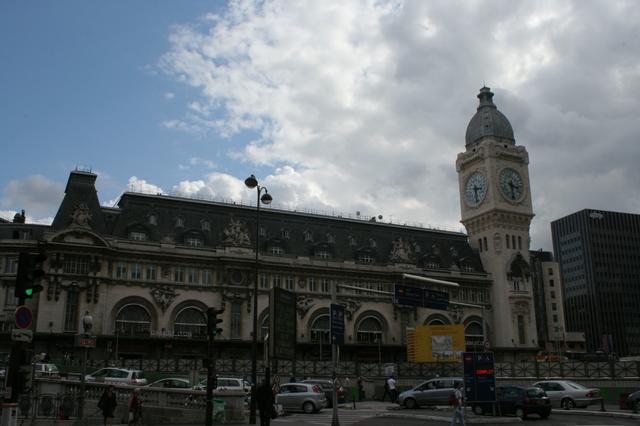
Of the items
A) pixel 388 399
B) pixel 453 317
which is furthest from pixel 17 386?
pixel 453 317

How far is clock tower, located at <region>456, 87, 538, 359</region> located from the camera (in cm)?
9388

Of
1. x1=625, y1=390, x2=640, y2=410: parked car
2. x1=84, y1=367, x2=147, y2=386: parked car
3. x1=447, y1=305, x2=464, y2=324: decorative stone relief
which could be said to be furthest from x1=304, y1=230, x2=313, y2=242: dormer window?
x1=625, y1=390, x2=640, y2=410: parked car

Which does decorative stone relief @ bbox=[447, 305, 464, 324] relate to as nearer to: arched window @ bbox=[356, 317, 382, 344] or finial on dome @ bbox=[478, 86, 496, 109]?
arched window @ bbox=[356, 317, 382, 344]

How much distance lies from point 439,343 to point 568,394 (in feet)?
100

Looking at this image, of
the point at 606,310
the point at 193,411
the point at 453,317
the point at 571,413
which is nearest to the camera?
the point at 193,411

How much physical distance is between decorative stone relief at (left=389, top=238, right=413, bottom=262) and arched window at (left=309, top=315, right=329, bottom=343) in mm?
14249

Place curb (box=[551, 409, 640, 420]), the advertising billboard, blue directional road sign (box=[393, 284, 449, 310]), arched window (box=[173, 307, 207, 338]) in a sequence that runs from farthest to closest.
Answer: arched window (box=[173, 307, 207, 338]) < the advertising billboard < blue directional road sign (box=[393, 284, 449, 310]) < curb (box=[551, 409, 640, 420])

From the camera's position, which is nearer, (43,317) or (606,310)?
(43,317)

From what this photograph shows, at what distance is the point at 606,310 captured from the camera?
544 ft

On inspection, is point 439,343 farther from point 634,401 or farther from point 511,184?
point 511,184

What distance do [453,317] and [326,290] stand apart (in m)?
19.4

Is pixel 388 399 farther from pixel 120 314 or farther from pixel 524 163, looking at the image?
pixel 524 163

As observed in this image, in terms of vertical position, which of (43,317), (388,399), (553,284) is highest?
(553,284)

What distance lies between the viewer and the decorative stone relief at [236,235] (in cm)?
8000
